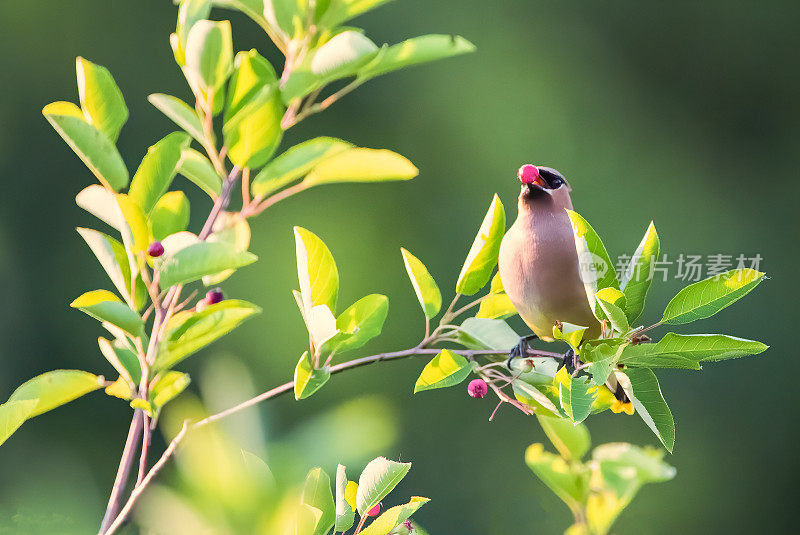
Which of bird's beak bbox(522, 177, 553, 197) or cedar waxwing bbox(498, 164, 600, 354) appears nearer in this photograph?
cedar waxwing bbox(498, 164, 600, 354)

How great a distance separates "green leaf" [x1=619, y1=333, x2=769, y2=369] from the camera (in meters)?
0.67

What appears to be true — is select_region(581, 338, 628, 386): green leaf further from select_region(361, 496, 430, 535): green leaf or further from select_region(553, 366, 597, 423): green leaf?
select_region(361, 496, 430, 535): green leaf

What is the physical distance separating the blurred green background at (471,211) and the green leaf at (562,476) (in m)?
3.13

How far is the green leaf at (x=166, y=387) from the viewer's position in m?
0.73

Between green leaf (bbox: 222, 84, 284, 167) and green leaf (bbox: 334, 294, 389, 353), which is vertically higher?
green leaf (bbox: 222, 84, 284, 167)

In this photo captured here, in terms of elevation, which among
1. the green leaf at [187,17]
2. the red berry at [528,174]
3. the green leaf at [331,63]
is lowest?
the red berry at [528,174]

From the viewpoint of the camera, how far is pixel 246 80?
78 centimetres

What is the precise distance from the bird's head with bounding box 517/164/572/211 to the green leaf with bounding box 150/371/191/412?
0.55 meters

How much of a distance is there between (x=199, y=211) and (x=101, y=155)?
10.7 ft

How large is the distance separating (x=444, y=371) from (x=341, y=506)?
0.14 metres

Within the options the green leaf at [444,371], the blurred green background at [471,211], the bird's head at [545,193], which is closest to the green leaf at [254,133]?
Result: the green leaf at [444,371]

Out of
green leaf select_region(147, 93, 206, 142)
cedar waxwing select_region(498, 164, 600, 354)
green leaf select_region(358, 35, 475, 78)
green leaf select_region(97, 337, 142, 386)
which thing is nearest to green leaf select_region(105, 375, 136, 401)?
green leaf select_region(97, 337, 142, 386)

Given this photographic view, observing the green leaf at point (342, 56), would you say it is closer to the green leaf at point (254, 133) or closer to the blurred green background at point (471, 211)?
the green leaf at point (254, 133)

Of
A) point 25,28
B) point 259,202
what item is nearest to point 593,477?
point 259,202
